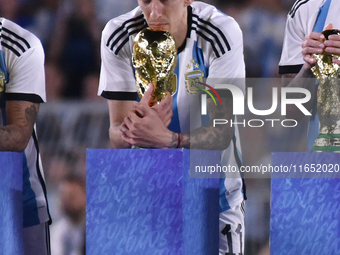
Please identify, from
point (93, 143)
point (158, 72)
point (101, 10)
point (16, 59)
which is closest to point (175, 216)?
point (158, 72)

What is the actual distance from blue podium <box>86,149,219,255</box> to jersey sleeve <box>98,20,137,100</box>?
830mm

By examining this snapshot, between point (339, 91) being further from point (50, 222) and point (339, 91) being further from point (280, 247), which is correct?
point (50, 222)

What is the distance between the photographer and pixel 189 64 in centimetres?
236

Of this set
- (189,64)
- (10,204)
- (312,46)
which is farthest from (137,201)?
(312,46)

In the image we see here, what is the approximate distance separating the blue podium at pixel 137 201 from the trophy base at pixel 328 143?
63cm

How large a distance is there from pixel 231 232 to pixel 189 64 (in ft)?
3.00

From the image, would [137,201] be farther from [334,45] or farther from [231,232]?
[334,45]

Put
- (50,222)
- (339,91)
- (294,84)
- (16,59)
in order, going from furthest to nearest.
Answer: (50,222)
(16,59)
(294,84)
(339,91)

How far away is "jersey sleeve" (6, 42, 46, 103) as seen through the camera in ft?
8.13

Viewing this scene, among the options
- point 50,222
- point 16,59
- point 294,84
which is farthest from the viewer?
point 50,222

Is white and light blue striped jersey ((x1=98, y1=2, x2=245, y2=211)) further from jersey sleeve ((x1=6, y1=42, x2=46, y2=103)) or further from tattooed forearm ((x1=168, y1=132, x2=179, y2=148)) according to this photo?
tattooed forearm ((x1=168, y1=132, x2=179, y2=148))

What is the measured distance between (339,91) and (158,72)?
2.62 ft

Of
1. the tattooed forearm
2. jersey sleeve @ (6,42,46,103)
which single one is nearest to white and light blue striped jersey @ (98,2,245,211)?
jersey sleeve @ (6,42,46,103)

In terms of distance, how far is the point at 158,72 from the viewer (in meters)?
1.82
